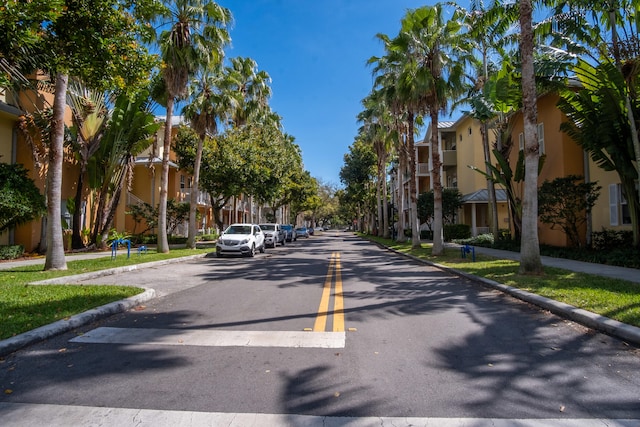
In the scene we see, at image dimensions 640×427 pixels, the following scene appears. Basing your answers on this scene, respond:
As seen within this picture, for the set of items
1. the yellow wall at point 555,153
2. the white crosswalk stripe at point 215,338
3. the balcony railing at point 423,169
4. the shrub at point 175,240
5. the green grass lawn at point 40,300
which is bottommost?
the white crosswalk stripe at point 215,338

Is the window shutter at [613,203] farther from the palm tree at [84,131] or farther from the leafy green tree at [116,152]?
the palm tree at [84,131]

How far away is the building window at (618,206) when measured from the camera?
52.1 feet

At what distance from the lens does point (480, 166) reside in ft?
97.4

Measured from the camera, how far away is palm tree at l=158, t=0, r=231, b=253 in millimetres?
18609

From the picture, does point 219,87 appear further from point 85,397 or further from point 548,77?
point 85,397

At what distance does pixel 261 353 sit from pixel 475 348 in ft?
8.76

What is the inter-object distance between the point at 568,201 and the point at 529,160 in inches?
273

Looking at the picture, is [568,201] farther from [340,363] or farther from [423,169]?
[423,169]

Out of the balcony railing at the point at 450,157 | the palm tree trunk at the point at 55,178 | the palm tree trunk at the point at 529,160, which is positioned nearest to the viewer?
the palm tree trunk at the point at 529,160

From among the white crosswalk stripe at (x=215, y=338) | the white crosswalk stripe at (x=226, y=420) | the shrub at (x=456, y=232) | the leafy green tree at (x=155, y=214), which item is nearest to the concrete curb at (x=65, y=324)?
the white crosswalk stripe at (x=215, y=338)

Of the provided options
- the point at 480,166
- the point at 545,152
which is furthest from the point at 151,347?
the point at 480,166

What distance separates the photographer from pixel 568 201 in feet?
51.8

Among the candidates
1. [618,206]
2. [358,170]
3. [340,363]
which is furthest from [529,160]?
[358,170]

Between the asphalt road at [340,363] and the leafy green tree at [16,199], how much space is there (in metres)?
10.9
